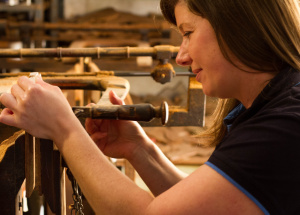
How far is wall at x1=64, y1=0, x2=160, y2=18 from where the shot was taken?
341 inches

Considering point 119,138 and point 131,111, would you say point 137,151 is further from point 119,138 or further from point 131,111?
point 131,111

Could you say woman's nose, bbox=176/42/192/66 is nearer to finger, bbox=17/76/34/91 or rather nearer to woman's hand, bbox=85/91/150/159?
woman's hand, bbox=85/91/150/159

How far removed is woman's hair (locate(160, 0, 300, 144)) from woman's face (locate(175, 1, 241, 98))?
0.07ft

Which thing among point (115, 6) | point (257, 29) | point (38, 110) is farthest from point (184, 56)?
point (115, 6)

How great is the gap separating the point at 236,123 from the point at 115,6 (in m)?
7.95

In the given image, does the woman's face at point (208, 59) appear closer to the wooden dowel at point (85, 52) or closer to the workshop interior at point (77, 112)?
the workshop interior at point (77, 112)

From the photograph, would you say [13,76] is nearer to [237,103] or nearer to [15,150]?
[15,150]

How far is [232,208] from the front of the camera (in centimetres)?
95

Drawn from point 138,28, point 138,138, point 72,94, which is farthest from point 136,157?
point 138,28

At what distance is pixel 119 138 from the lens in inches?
56.4

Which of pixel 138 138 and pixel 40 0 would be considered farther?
pixel 40 0

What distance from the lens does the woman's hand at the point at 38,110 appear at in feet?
3.41

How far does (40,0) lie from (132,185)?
6.14 metres

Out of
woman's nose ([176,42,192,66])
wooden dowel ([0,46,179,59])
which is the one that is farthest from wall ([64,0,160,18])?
woman's nose ([176,42,192,66])
